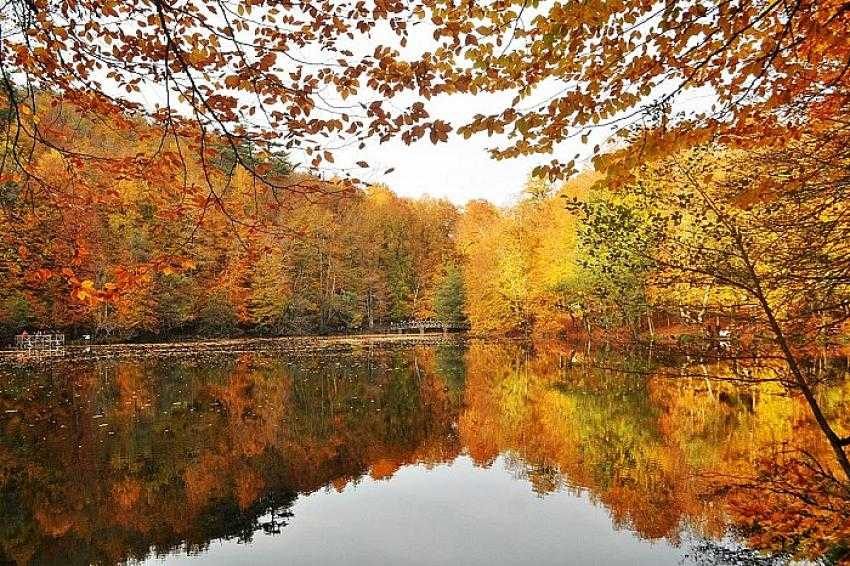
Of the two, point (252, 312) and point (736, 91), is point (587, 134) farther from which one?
point (252, 312)

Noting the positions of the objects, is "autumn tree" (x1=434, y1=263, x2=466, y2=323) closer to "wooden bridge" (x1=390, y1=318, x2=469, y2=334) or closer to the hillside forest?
the hillside forest

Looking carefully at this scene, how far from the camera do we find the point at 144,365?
2322 cm

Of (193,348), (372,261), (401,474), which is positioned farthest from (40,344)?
(401,474)

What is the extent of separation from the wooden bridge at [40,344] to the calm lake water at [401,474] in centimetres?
1732

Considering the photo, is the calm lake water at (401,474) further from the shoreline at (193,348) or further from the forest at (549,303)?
the shoreline at (193,348)

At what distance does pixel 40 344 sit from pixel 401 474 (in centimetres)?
3099

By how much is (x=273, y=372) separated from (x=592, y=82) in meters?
18.7

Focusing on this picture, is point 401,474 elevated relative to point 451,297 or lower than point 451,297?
lower

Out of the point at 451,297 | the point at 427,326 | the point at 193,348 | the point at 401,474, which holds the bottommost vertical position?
the point at 401,474

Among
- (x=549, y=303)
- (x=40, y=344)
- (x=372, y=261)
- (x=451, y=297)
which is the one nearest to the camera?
(x=549, y=303)

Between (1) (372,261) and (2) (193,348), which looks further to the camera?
(1) (372,261)

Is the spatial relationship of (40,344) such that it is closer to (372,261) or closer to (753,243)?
(372,261)

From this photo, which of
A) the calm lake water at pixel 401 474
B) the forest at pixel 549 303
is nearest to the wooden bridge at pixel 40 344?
the forest at pixel 549 303

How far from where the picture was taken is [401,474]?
30.3ft
